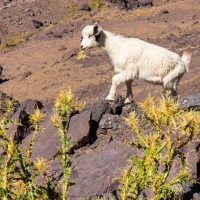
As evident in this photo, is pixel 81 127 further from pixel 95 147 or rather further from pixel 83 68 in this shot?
pixel 83 68

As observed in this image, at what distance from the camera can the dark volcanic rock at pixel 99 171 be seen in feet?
21.8

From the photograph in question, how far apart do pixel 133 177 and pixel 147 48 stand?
847 centimetres

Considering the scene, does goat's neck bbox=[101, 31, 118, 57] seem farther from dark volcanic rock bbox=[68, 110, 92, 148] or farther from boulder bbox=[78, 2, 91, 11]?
boulder bbox=[78, 2, 91, 11]

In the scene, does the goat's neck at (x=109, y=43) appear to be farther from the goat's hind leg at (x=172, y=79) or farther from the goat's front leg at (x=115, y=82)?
the goat's hind leg at (x=172, y=79)

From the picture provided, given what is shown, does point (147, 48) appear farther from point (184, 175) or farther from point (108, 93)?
point (184, 175)

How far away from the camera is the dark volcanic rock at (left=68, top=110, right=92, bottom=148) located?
9.47 m

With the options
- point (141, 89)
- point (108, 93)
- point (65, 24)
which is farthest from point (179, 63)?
point (65, 24)

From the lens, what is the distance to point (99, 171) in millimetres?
7223

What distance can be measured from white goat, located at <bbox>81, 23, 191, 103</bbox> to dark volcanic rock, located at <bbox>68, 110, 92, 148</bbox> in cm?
142

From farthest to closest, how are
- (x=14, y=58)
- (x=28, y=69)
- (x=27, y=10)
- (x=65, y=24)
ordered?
(x=27, y=10)
(x=65, y=24)
(x=14, y=58)
(x=28, y=69)

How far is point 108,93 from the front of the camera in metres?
12.1

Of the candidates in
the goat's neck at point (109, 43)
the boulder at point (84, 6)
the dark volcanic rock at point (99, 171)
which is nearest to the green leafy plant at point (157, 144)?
the dark volcanic rock at point (99, 171)

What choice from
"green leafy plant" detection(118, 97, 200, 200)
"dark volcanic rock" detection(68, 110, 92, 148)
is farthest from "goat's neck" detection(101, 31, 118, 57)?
"green leafy plant" detection(118, 97, 200, 200)

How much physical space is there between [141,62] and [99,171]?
4493mm
